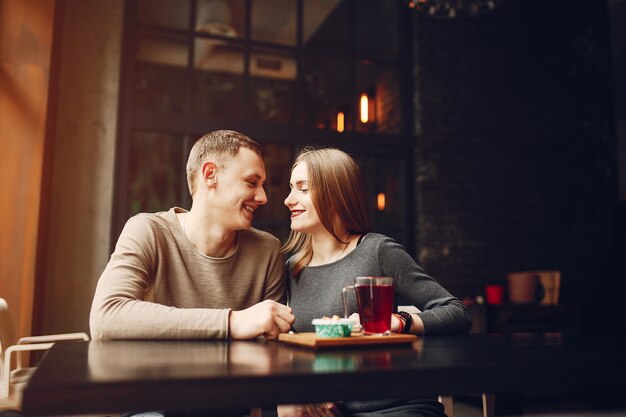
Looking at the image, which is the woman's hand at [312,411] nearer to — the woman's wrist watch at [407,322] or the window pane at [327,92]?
the woman's wrist watch at [407,322]

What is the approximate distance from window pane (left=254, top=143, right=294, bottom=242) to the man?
1976 millimetres

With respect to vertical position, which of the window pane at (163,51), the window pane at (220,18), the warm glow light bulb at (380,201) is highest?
the window pane at (220,18)

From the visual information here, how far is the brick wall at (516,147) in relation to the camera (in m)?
4.21

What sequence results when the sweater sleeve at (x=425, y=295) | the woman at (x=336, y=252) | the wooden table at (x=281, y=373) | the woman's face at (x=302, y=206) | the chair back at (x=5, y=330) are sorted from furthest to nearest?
1. the chair back at (x=5, y=330)
2. the woman's face at (x=302, y=206)
3. the woman at (x=336, y=252)
4. the sweater sleeve at (x=425, y=295)
5. the wooden table at (x=281, y=373)

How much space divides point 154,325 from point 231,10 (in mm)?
3192

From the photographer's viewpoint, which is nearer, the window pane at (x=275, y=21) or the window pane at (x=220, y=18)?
the window pane at (x=220, y=18)

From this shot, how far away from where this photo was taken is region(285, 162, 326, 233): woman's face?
1.76m

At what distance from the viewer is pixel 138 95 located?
3.77 meters

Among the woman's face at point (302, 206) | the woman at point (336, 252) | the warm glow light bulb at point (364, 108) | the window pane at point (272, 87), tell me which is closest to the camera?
the woman at point (336, 252)

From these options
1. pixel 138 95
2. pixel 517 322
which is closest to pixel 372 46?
pixel 138 95

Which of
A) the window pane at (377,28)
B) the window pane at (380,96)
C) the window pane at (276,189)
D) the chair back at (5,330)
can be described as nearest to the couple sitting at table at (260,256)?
the chair back at (5,330)

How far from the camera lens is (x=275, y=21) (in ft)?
13.3

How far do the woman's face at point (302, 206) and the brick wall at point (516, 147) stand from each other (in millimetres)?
2460

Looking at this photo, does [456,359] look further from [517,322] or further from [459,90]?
[459,90]
